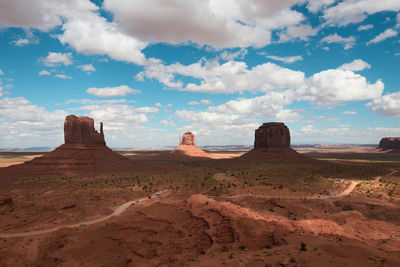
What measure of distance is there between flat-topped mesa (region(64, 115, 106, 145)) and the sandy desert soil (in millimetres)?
41526

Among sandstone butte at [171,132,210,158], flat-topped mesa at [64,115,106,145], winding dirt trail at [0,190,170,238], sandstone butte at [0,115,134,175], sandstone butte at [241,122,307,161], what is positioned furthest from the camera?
sandstone butte at [171,132,210,158]

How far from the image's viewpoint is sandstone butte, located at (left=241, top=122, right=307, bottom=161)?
3930 inches

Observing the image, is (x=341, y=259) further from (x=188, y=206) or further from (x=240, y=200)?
(x=240, y=200)

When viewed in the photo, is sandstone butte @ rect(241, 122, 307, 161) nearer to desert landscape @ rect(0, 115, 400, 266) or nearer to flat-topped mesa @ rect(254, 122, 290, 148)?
flat-topped mesa @ rect(254, 122, 290, 148)

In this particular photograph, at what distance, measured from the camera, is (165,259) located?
70.1 feet

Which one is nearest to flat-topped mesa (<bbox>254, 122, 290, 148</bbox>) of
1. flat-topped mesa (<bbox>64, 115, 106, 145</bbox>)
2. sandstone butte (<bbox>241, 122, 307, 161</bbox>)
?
sandstone butte (<bbox>241, 122, 307, 161</bbox>)

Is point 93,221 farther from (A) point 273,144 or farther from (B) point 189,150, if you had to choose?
(B) point 189,150

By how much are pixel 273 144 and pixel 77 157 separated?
3335 inches

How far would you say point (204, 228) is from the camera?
1013 inches

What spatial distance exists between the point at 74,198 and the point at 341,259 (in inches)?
1631

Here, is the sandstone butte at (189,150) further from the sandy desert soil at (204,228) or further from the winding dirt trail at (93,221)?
the winding dirt trail at (93,221)

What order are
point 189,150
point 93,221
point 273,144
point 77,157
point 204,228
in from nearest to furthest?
point 204,228 < point 93,221 < point 77,157 < point 273,144 < point 189,150

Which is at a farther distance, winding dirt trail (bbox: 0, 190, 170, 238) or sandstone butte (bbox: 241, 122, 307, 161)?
sandstone butte (bbox: 241, 122, 307, 161)

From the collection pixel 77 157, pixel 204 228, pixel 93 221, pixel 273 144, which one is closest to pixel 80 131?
pixel 77 157
